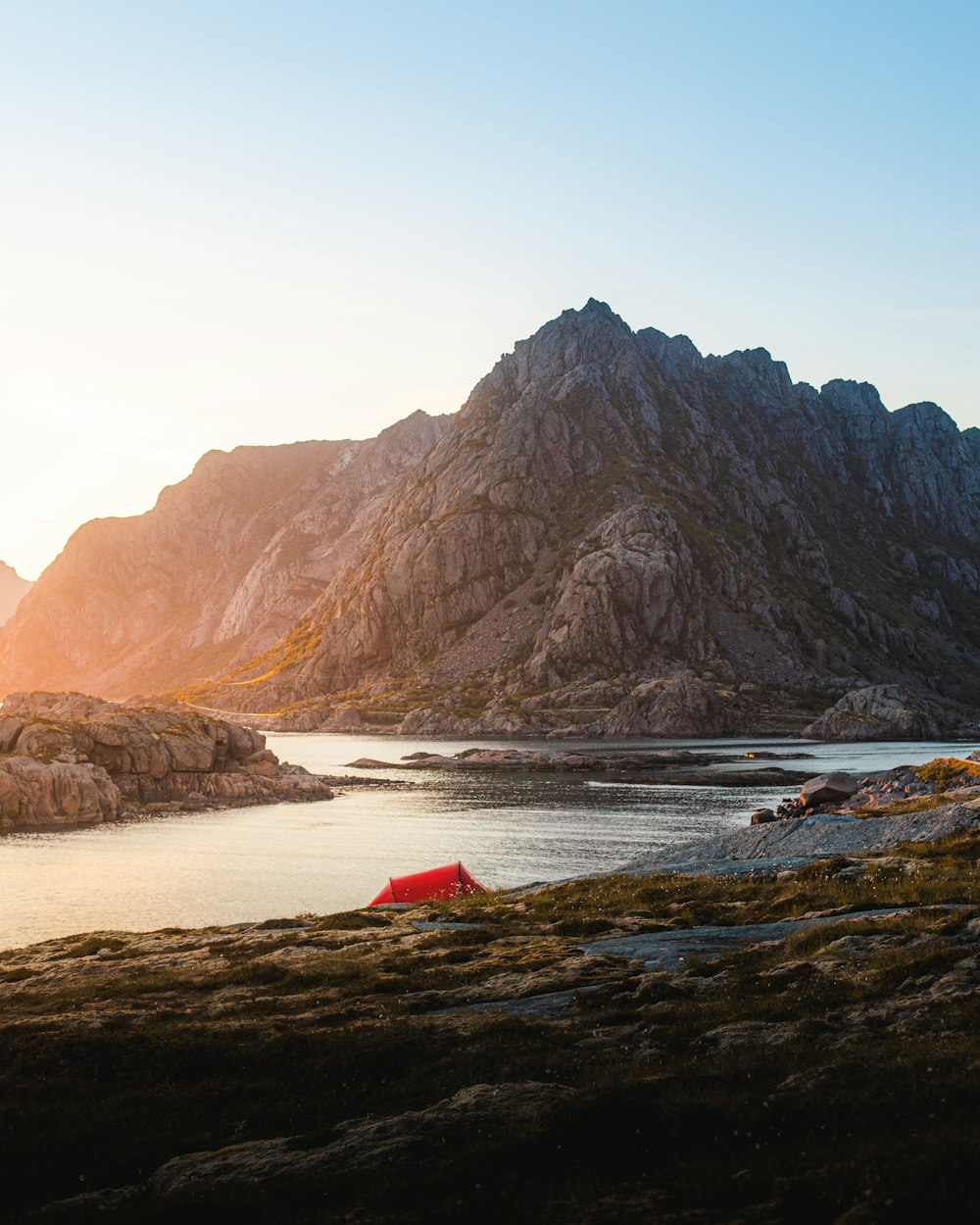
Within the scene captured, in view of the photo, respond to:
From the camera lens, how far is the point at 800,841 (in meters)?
53.8

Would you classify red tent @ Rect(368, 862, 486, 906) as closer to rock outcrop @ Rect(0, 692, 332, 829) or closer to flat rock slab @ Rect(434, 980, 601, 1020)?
flat rock slab @ Rect(434, 980, 601, 1020)

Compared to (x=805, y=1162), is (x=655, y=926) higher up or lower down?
lower down

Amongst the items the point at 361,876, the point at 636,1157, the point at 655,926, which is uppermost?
the point at 636,1157

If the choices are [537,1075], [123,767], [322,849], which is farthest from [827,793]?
[123,767]

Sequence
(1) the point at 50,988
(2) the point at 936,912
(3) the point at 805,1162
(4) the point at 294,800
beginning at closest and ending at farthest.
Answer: (3) the point at 805,1162 < (2) the point at 936,912 < (1) the point at 50,988 < (4) the point at 294,800

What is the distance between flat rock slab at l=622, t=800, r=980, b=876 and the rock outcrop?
77429 mm

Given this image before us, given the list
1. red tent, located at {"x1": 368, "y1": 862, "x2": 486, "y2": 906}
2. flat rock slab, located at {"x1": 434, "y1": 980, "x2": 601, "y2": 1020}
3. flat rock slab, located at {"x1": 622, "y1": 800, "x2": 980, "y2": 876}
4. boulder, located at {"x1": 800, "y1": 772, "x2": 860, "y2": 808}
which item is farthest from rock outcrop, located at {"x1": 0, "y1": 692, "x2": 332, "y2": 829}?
flat rock slab, located at {"x1": 434, "y1": 980, "x2": 601, "y2": 1020}

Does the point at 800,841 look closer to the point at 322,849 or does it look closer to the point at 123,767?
the point at 322,849

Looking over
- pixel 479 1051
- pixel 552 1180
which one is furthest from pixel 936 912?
pixel 552 1180

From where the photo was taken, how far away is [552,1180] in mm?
13969

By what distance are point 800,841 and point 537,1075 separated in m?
38.5

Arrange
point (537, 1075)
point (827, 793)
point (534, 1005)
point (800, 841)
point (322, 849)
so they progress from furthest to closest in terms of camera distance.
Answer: point (322, 849) → point (827, 793) → point (800, 841) → point (534, 1005) → point (537, 1075)

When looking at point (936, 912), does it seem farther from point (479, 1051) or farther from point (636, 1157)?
A: point (636, 1157)

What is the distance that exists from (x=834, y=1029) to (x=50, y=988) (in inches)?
1043
